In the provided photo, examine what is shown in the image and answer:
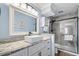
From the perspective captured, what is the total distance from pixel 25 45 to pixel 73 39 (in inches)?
23.5

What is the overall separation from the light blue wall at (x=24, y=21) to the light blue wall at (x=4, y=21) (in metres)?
0.10

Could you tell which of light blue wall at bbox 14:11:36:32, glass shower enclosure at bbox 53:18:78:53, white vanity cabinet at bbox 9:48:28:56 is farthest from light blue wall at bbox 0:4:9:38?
glass shower enclosure at bbox 53:18:78:53

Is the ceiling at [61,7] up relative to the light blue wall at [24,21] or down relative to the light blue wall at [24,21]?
up

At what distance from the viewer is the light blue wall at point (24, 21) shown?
A: 115cm

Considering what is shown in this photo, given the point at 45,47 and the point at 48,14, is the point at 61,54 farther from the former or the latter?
the point at 48,14

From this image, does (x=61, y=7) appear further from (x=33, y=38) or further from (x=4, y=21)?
(x=4, y=21)

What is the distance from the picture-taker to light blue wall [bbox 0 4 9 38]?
1.06 m

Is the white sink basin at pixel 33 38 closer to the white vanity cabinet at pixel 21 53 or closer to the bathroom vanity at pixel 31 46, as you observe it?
the bathroom vanity at pixel 31 46

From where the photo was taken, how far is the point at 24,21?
120 centimetres

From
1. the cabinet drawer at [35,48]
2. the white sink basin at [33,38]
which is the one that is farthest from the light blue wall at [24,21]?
the cabinet drawer at [35,48]

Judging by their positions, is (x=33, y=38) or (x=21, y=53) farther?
(x=33, y=38)

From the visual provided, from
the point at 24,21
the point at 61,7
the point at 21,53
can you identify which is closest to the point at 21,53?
the point at 21,53

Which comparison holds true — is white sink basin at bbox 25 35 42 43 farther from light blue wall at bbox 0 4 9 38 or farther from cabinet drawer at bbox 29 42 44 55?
light blue wall at bbox 0 4 9 38

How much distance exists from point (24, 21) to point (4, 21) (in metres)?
0.23
